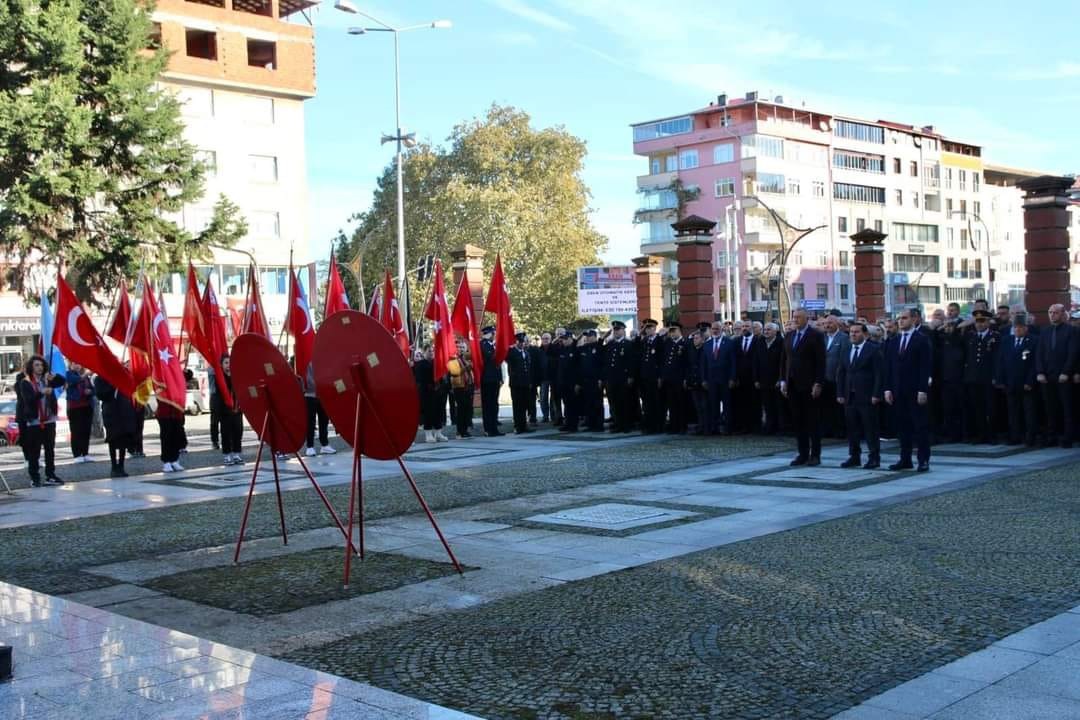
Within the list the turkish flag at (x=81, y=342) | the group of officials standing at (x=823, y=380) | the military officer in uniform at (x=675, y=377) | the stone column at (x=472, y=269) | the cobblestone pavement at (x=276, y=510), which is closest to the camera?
the cobblestone pavement at (x=276, y=510)

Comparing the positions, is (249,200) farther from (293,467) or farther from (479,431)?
(293,467)

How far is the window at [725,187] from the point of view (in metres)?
84.8

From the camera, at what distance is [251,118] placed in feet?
197

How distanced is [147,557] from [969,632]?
7.01m

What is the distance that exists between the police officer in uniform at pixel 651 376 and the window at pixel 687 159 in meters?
68.3

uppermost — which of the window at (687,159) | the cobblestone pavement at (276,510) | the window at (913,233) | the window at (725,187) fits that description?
the window at (687,159)

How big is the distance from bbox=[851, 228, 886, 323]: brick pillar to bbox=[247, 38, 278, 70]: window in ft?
142

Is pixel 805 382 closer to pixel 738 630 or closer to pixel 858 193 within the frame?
pixel 738 630

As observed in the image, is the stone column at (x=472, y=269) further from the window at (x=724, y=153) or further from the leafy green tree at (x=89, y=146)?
the window at (x=724, y=153)

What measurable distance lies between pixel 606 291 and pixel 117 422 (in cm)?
3164

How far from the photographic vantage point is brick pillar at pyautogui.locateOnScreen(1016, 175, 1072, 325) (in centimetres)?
1925

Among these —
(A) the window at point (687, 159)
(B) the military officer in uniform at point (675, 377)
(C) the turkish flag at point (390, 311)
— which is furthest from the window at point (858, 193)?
(C) the turkish flag at point (390, 311)

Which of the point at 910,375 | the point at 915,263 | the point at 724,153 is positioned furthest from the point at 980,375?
the point at 915,263

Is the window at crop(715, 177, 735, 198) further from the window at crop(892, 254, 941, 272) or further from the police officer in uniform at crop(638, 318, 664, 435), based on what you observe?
the police officer in uniform at crop(638, 318, 664, 435)
